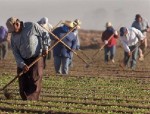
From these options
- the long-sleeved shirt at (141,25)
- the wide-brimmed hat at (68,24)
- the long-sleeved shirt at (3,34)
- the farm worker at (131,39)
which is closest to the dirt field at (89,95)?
the farm worker at (131,39)

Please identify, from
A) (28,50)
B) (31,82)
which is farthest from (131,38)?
(28,50)

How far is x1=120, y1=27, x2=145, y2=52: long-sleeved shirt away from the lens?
1878 cm

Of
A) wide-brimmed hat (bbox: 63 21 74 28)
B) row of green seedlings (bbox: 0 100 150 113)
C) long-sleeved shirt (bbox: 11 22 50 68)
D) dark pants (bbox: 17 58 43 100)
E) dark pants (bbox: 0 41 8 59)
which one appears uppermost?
wide-brimmed hat (bbox: 63 21 74 28)

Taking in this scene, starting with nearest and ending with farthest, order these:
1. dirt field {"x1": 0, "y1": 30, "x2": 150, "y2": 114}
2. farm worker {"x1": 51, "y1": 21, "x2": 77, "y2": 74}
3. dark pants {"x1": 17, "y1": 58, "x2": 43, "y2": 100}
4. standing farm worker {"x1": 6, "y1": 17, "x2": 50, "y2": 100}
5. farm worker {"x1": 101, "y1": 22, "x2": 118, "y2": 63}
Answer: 1. dirt field {"x1": 0, "y1": 30, "x2": 150, "y2": 114}
2. standing farm worker {"x1": 6, "y1": 17, "x2": 50, "y2": 100}
3. dark pants {"x1": 17, "y1": 58, "x2": 43, "y2": 100}
4. farm worker {"x1": 51, "y1": 21, "x2": 77, "y2": 74}
5. farm worker {"x1": 101, "y1": 22, "x2": 118, "y2": 63}

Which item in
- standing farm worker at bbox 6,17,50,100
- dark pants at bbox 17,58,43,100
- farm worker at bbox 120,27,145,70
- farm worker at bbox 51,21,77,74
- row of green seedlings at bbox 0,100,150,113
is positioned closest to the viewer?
row of green seedlings at bbox 0,100,150,113

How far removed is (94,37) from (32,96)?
84.0 ft

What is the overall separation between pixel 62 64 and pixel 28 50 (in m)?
5.87

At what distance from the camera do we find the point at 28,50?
37.5ft

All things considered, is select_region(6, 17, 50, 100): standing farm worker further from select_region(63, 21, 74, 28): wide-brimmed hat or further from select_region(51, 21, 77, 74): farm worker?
select_region(63, 21, 74, 28): wide-brimmed hat

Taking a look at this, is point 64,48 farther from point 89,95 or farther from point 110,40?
point 110,40

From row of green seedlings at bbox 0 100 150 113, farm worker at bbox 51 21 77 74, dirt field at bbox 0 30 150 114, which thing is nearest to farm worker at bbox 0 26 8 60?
farm worker at bbox 51 21 77 74

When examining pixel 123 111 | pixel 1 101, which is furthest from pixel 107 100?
pixel 1 101

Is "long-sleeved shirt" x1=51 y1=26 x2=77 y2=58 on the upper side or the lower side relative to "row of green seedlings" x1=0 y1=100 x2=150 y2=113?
upper

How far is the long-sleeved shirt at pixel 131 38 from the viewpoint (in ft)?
61.6
